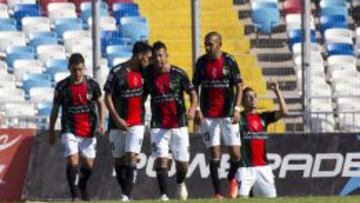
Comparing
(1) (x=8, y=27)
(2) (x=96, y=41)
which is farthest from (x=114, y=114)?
(1) (x=8, y=27)

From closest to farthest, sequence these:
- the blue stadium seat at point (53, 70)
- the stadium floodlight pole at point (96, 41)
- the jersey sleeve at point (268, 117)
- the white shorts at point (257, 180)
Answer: the white shorts at point (257, 180) → the jersey sleeve at point (268, 117) → the stadium floodlight pole at point (96, 41) → the blue stadium seat at point (53, 70)

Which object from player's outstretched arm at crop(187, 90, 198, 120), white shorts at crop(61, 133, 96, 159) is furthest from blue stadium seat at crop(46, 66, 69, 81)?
player's outstretched arm at crop(187, 90, 198, 120)


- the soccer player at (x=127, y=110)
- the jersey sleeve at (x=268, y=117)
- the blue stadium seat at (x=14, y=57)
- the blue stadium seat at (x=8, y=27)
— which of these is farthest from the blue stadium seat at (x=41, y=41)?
the jersey sleeve at (x=268, y=117)

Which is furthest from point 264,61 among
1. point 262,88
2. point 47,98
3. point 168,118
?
point 168,118

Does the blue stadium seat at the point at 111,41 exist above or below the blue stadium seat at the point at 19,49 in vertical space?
above

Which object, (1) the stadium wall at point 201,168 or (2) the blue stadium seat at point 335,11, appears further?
(2) the blue stadium seat at point 335,11

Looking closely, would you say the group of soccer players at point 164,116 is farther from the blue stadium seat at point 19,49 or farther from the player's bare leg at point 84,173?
the blue stadium seat at point 19,49

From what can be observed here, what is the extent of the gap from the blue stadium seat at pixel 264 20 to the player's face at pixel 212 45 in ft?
17.7

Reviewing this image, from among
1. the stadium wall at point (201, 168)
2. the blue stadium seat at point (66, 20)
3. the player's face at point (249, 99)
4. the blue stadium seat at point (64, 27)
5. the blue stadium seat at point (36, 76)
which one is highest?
the blue stadium seat at point (66, 20)

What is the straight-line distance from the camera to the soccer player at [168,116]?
16.4 metres

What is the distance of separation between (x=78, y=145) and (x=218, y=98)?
6.49ft

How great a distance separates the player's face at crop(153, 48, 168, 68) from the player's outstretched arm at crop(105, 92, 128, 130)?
758 mm

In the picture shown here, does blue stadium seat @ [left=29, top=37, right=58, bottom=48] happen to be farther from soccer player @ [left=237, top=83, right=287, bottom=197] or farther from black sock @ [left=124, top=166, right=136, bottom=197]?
black sock @ [left=124, top=166, right=136, bottom=197]

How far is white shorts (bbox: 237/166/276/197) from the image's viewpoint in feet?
55.2
